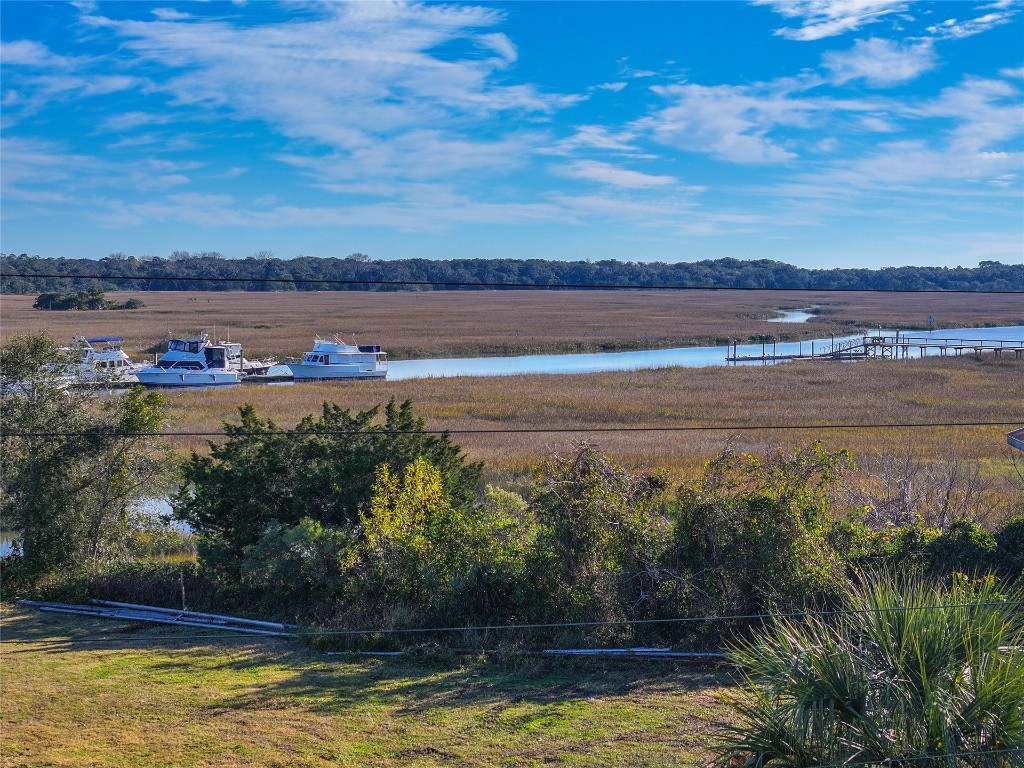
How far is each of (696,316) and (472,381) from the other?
6912 cm

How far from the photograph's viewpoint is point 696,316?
393 feet

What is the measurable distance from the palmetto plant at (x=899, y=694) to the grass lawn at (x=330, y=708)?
3.11 metres

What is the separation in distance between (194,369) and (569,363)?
27047mm

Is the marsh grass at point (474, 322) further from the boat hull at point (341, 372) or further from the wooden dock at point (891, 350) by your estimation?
the boat hull at point (341, 372)

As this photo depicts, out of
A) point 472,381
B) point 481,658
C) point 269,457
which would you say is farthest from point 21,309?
point 481,658

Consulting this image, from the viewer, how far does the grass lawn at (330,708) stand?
35.8ft

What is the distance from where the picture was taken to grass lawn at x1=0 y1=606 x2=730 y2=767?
10922 mm

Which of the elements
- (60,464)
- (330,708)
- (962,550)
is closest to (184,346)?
(60,464)

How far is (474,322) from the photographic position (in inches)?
4203

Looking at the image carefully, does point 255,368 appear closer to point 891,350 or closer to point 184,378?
point 184,378

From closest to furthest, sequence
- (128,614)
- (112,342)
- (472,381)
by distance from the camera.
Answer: (128,614) < (472,381) < (112,342)

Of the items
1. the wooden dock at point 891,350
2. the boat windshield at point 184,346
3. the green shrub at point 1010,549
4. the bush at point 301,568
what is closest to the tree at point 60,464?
the bush at point 301,568

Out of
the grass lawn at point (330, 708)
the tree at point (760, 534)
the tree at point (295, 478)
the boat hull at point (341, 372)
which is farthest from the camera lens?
the boat hull at point (341, 372)

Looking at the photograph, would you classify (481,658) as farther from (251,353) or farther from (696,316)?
(696,316)
